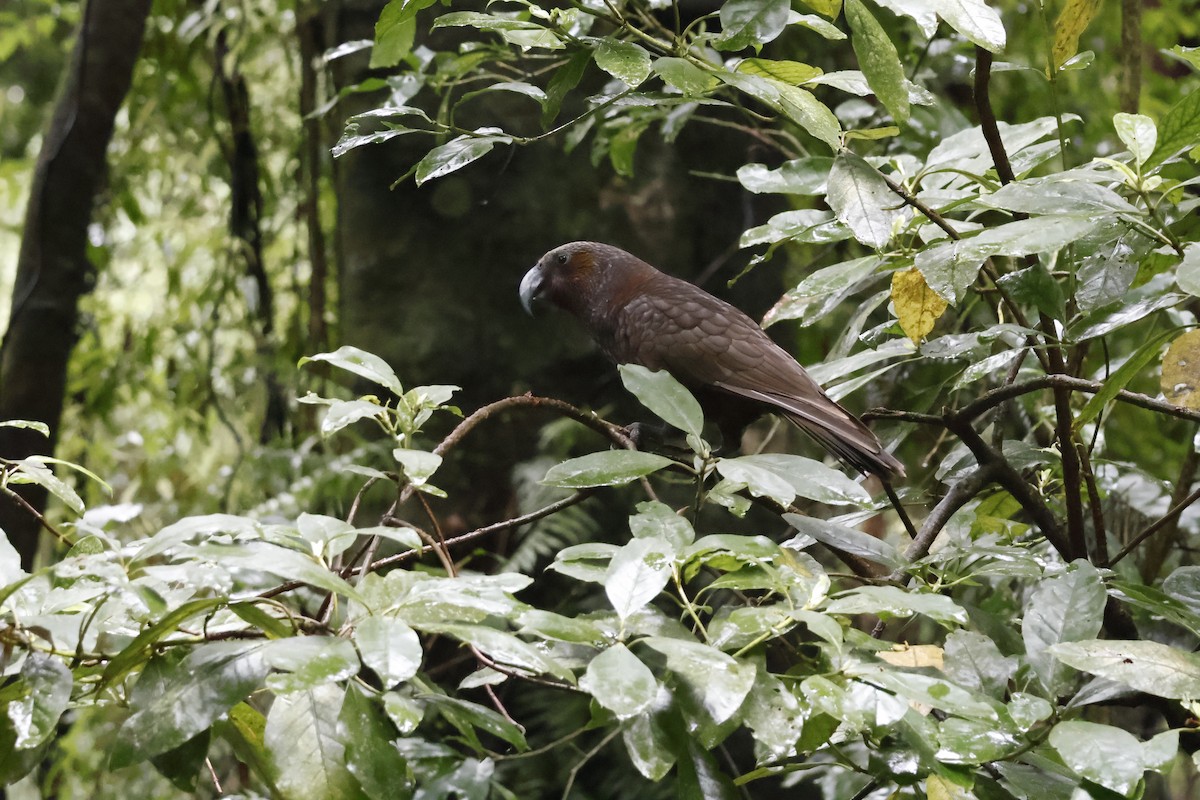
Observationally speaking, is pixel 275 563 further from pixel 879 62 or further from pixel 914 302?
pixel 914 302

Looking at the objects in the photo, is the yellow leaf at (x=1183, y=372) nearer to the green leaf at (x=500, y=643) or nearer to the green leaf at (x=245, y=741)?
the green leaf at (x=500, y=643)

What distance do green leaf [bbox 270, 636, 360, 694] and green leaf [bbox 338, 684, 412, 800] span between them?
8 cm

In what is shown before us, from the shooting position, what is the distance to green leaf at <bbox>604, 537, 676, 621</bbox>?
882mm

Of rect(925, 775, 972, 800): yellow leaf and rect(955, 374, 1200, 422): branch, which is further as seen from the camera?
rect(955, 374, 1200, 422): branch

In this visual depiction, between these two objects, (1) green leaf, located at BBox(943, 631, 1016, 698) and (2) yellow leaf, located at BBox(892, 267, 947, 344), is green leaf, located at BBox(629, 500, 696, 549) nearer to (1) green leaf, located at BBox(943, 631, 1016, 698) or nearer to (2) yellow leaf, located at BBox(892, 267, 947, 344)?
(1) green leaf, located at BBox(943, 631, 1016, 698)

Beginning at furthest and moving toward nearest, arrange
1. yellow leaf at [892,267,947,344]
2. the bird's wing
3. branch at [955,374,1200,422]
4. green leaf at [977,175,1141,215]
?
the bird's wing < yellow leaf at [892,267,947,344] < branch at [955,374,1200,422] < green leaf at [977,175,1141,215]

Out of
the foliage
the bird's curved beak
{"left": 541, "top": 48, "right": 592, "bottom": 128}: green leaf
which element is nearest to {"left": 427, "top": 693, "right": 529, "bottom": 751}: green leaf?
the foliage

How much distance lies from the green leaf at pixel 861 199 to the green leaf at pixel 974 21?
20cm

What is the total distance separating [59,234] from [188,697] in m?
2.08

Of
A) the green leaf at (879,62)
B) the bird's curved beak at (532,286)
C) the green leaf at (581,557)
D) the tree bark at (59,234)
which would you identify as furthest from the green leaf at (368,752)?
the tree bark at (59,234)

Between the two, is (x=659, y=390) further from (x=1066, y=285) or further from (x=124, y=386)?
(x=124, y=386)

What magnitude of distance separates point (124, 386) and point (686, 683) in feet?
12.9

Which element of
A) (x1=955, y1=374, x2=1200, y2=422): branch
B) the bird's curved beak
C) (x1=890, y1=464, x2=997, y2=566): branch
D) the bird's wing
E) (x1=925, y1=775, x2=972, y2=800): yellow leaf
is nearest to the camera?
(x1=925, y1=775, x2=972, y2=800): yellow leaf

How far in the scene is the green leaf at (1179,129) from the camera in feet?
3.67
